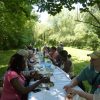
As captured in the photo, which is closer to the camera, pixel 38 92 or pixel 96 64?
pixel 96 64

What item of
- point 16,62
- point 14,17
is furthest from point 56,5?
point 14,17

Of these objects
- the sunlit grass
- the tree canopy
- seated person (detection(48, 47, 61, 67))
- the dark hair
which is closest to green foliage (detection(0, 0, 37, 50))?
seated person (detection(48, 47, 61, 67))

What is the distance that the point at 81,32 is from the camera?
43.2 metres

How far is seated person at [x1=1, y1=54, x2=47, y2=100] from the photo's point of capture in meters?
3.76

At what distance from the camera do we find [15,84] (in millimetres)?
3742

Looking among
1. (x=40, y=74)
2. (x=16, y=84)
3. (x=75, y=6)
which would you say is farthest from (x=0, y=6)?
(x=16, y=84)

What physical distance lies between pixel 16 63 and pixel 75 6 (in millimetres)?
2815

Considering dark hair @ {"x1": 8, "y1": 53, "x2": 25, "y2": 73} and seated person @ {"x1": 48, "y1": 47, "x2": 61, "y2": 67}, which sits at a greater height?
dark hair @ {"x1": 8, "y1": 53, "x2": 25, "y2": 73}

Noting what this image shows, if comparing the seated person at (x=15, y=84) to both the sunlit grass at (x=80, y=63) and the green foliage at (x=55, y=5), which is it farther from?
the sunlit grass at (x=80, y=63)

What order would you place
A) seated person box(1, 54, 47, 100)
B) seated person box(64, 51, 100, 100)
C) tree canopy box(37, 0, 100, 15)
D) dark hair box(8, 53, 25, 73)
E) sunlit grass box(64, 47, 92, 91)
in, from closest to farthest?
seated person box(64, 51, 100, 100), seated person box(1, 54, 47, 100), dark hair box(8, 53, 25, 73), tree canopy box(37, 0, 100, 15), sunlit grass box(64, 47, 92, 91)

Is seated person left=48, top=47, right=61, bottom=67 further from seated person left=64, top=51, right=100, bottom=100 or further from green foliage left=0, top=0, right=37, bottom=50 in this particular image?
seated person left=64, top=51, right=100, bottom=100

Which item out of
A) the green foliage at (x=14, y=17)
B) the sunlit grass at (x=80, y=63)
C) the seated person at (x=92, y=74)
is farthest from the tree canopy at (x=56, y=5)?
the green foliage at (x=14, y=17)

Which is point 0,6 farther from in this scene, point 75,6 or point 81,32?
point 81,32

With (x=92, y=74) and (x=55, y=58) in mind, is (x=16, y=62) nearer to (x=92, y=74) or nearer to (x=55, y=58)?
(x=92, y=74)
